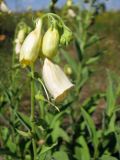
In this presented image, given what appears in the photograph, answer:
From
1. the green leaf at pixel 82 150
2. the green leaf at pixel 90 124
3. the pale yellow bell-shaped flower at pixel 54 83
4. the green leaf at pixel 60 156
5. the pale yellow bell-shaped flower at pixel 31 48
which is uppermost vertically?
the pale yellow bell-shaped flower at pixel 31 48

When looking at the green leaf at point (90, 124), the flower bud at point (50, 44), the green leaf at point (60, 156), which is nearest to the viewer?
the flower bud at point (50, 44)

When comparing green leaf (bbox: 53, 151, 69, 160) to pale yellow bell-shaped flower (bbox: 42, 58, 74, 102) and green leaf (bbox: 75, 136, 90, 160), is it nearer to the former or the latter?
green leaf (bbox: 75, 136, 90, 160)

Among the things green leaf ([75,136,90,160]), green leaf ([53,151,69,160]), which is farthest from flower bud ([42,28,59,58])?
green leaf ([75,136,90,160])

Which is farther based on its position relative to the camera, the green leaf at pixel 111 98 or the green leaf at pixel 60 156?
the green leaf at pixel 111 98

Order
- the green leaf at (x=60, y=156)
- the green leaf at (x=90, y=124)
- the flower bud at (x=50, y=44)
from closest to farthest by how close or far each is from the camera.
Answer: the flower bud at (x=50, y=44)
the green leaf at (x=60, y=156)
the green leaf at (x=90, y=124)

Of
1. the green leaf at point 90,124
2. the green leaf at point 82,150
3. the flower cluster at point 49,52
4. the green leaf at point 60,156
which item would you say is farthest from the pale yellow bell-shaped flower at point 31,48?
the green leaf at point 82,150

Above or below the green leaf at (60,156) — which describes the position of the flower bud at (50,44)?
above

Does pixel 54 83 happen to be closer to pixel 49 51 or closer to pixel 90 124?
pixel 49 51

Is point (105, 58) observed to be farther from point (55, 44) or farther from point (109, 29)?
point (55, 44)

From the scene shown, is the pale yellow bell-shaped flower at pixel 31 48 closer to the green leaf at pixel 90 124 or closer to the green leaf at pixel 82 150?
the green leaf at pixel 90 124
